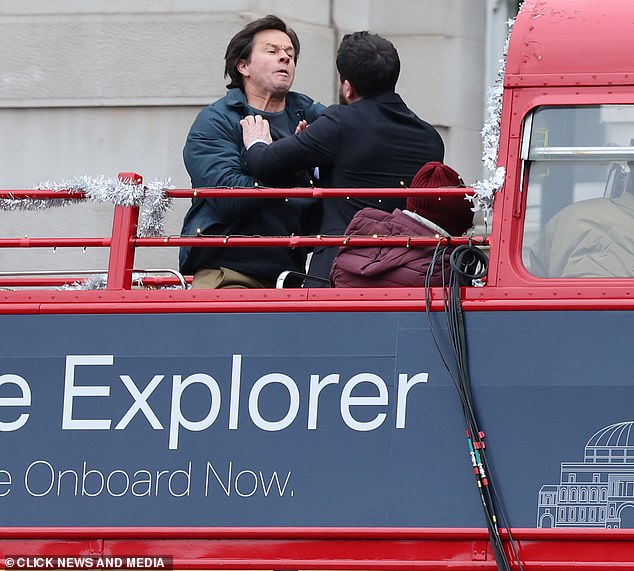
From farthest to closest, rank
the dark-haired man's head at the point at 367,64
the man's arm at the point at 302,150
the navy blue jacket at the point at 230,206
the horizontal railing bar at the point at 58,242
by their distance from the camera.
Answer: the navy blue jacket at the point at 230,206 → the dark-haired man's head at the point at 367,64 → the man's arm at the point at 302,150 → the horizontal railing bar at the point at 58,242

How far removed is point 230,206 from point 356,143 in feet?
2.14

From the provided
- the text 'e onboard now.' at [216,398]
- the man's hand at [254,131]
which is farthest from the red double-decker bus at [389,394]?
the man's hand at [254,131]

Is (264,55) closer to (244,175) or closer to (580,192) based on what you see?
(244,175)

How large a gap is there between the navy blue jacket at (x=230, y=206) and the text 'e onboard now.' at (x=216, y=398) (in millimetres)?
803

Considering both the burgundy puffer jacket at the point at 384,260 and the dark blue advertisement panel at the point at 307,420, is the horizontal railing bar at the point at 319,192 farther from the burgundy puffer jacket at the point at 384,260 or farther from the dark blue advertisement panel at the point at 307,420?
the dark blue advertisement panel at the point at 307,420

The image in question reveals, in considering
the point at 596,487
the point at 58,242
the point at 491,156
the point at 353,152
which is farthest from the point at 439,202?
the point at 58,242

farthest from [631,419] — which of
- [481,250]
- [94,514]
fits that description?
[94,514]

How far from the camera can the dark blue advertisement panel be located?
16.0ft

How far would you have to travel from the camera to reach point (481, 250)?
5172 mm

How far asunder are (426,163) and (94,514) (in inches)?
84.4

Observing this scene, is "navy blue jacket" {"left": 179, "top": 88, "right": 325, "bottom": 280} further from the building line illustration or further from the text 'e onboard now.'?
the building line illustration

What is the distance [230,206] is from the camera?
18.6 feet

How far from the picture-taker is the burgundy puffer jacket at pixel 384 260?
203 inches

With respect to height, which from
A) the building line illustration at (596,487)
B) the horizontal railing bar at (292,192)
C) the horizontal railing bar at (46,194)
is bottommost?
the building line illustration at (596,487)
